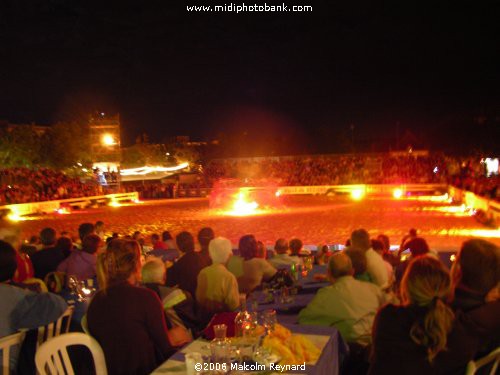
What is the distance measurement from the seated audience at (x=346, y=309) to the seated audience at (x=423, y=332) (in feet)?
3.53

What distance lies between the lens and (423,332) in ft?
8.39

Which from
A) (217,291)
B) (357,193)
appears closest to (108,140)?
(357,193)

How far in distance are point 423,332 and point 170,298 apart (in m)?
2.25

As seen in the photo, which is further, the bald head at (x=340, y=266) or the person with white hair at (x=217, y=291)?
the person with white hair at (x=217, y=291)

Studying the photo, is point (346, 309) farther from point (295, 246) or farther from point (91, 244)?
point (91, 244)

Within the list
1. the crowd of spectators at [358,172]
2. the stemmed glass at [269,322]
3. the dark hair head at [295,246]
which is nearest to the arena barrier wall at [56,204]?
the crowd of spectators at [358,172]

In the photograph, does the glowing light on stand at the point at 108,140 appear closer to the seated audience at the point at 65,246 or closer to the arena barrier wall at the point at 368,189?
the arena barrier wall at the point at 368,189

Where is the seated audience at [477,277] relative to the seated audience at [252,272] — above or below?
above

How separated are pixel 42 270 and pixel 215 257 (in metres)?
2.62

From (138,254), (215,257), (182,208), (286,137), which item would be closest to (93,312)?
(138,254)

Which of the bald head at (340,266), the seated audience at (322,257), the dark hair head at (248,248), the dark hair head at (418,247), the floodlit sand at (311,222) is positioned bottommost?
the floodlit sand at (311,222)

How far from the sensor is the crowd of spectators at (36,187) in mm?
23611

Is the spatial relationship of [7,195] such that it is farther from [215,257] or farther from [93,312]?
[93,312]

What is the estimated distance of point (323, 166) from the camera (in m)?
39.4
